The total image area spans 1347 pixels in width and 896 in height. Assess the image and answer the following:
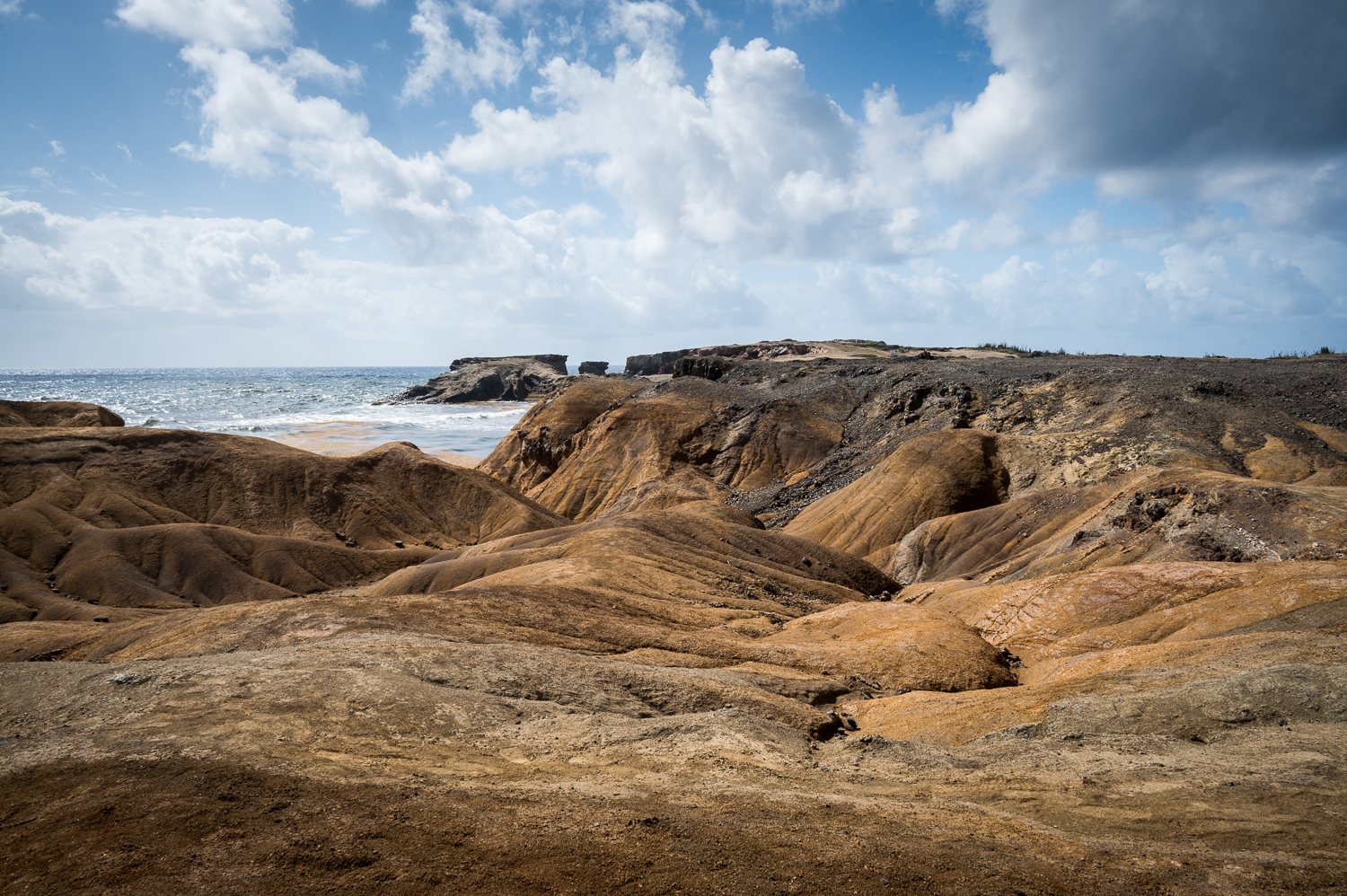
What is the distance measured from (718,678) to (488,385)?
143m

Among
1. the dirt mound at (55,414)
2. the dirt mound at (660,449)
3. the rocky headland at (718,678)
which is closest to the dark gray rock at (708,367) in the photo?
the dirt mound at (660,449)

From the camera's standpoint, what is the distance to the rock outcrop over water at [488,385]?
146m

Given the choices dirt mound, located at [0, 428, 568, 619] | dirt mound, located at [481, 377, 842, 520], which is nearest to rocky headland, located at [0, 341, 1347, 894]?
dirt mound, located at [0, 428, 568, 619]

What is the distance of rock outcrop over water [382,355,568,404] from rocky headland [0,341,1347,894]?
107 meters

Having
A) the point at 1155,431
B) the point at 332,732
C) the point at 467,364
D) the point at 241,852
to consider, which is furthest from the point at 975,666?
the point at 467,364

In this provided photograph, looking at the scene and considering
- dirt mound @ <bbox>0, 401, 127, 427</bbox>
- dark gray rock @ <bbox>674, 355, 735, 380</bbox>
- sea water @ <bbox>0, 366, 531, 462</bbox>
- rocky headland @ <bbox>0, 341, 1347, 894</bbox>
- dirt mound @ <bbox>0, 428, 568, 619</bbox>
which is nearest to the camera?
rocky headland @ <bbox>0, 341, 1347, 894</bbox>

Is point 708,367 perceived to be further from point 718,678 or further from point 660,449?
point 718,678

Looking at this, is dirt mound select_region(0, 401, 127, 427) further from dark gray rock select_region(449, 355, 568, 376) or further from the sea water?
dark gray rock select_region(449, 355, 568, 376)

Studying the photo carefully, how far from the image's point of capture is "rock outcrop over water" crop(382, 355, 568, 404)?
14575cm

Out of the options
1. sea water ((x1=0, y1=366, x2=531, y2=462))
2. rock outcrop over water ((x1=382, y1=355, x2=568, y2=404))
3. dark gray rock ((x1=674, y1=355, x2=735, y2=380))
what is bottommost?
sea water ((x1=0, y1=366, x2=531, y2=462))

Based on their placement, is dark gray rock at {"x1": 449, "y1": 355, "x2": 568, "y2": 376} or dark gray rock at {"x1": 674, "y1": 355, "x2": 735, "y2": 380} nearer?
dark gray rock at {"x1": 674, "y1": 355, "x2": 735, "y2": 380}

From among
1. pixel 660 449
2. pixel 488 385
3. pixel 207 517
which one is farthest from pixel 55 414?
pixel 488 385

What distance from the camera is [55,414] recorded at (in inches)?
1913

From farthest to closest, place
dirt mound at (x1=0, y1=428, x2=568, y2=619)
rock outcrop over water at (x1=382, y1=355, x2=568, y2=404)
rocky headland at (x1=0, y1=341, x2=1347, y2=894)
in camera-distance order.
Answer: rock outcrop over water at (x1=382, y1=355, x2=568, y2=404) < dirt mound at (x1=0, y1=428, x2=568, y2=619) < rocky headland at (x1=0, y1=341, x2=1347, y2=894)
